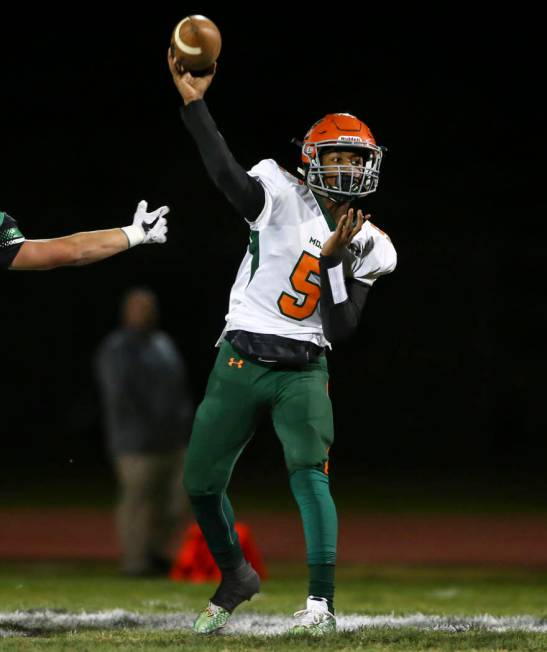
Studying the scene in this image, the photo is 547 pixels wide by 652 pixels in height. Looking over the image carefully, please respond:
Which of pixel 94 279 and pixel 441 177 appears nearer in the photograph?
pixel 94 279

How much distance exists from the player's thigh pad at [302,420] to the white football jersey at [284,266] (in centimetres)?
18

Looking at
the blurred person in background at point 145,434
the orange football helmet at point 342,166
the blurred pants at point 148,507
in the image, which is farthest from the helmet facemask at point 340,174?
the blurred pants at point 148,507

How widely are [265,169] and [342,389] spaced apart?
10.7m

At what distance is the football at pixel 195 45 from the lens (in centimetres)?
445

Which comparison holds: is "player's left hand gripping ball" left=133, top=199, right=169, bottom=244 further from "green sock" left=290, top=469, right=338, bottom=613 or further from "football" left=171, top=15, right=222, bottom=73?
"green sock" left=290, top=469, right=338, bottom=613

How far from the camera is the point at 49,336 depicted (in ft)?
51.3

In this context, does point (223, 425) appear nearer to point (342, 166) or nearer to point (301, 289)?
point (301, 289)

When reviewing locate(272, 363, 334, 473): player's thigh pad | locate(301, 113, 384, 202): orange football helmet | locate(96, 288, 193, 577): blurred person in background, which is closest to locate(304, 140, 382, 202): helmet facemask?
locate(301, 113, 384, 202): orange football helmet

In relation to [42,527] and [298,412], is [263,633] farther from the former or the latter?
[42,527]

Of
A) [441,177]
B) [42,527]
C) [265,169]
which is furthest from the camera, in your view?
[441,177]

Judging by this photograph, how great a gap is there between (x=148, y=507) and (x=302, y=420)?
4.23 m

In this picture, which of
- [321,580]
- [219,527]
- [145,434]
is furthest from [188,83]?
[145,434]

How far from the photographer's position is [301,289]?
4.52 meters

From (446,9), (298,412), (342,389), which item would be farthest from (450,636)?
(446,9)
